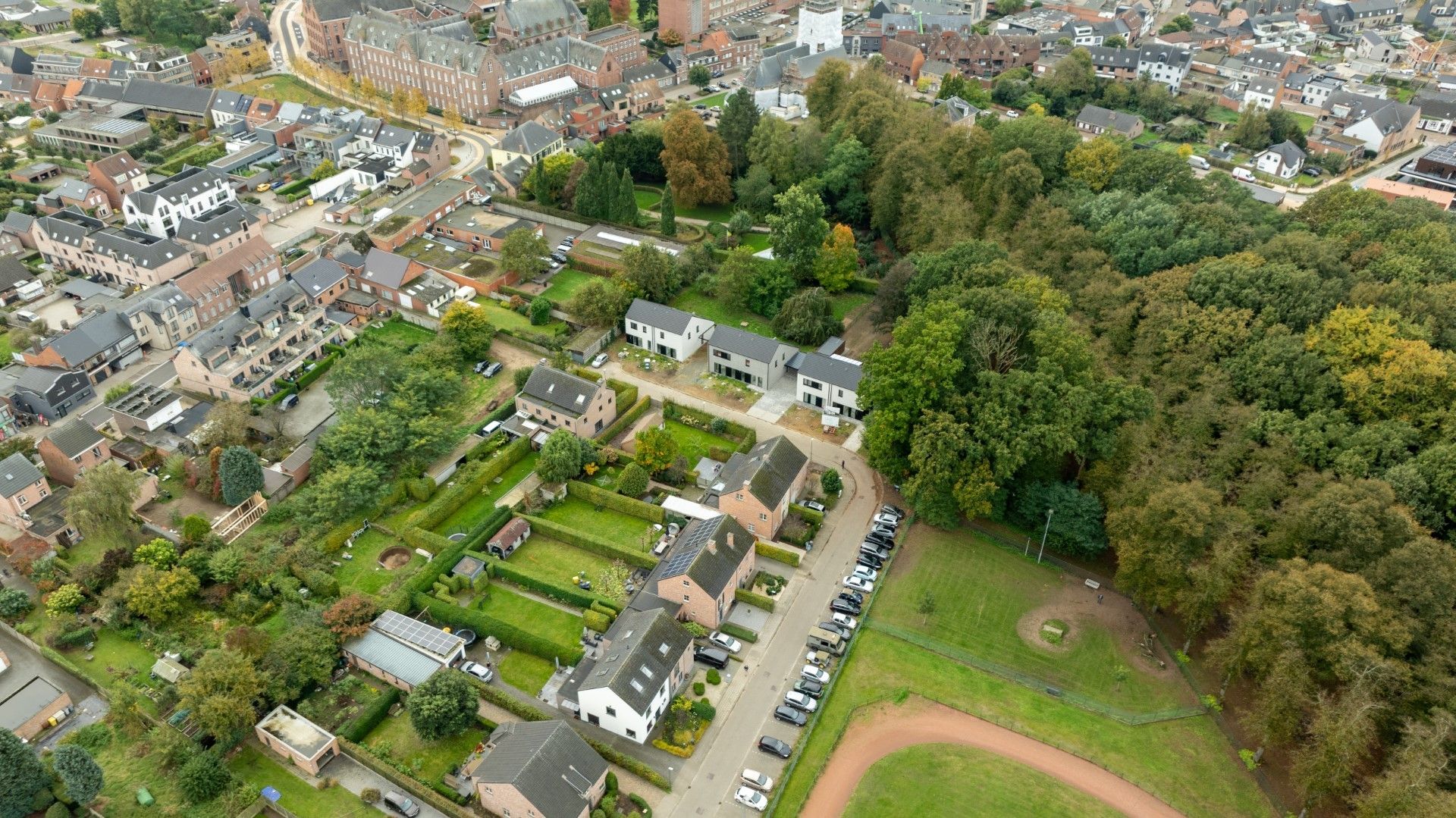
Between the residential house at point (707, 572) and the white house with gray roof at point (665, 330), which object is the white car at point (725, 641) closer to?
the residential house at point (707, 572)

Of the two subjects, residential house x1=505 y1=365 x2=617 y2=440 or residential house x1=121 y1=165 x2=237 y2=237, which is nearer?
residential house x1=505 y1=365 x2=617 y2=440

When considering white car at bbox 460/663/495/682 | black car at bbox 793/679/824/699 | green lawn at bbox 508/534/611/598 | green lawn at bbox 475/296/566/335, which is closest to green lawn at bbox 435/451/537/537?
green lawn at bbox 508/534/611/598

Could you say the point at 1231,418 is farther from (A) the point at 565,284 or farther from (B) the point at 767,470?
(A) the point at 565,284

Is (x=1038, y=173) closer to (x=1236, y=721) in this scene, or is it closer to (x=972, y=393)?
(x=972, y=393)

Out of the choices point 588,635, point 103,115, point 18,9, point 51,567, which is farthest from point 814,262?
point 18,9

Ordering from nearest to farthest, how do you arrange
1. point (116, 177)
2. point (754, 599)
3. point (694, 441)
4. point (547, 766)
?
point (547, 766), point (754, 599), point (694, 441), point (116, 177)

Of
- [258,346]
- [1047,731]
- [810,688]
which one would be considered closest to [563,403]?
[258,346]

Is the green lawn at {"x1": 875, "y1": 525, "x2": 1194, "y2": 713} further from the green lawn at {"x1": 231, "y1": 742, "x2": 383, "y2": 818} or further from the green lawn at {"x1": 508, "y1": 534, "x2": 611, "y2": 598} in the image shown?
the green lawn at {"x1": 231, "y1": 742, "x2": 383, "y2": 818}
